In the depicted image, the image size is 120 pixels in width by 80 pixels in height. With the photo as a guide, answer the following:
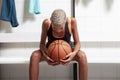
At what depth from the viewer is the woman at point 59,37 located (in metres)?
1.73

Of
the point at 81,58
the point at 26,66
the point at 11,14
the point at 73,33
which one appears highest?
the point at 11,14

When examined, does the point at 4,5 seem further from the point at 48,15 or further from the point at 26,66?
the point at 26,66

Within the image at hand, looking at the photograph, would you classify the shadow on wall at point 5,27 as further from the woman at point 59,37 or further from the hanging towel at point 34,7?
the woman at point 59,37

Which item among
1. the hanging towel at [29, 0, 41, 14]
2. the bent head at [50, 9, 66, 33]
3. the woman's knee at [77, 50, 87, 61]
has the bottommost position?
the woman's knee at [77, 50, 87, 61]

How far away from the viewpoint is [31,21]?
2490 mm

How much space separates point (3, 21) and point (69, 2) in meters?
0.74

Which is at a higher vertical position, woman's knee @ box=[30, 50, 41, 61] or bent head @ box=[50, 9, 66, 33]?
bent head @ box=[50, 9, 66, 33]

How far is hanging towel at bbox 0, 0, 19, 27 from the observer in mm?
2305

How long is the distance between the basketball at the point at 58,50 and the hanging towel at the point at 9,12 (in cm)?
73

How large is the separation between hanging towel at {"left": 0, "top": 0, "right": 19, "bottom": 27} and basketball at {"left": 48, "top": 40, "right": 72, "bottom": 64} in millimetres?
725

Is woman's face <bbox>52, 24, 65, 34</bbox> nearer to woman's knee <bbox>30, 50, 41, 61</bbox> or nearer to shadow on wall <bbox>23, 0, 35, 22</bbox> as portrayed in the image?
woman's knee <bbox>30, 50, 41, 61</bbox>

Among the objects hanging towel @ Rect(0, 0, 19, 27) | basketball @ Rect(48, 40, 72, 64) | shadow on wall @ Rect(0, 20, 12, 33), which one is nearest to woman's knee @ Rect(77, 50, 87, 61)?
basketball @ Rect(48, 40, 72, 64)

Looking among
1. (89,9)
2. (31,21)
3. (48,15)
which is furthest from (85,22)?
(31,21)

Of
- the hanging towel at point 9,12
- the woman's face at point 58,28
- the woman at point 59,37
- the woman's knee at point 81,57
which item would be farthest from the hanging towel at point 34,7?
the woman's knee at point 81,57
